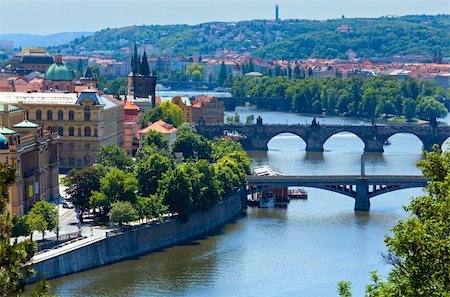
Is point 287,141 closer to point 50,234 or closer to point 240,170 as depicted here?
point 240,170

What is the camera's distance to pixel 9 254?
13883 millimetres

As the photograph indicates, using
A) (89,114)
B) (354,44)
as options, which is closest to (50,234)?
(89,114)

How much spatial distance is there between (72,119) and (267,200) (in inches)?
316

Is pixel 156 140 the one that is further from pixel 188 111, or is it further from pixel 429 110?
pixel 429 110

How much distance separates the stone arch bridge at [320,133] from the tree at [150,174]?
98.0 feet

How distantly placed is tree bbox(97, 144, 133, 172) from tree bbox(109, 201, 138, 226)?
23.5 feet

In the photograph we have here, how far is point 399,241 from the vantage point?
50.1 ft

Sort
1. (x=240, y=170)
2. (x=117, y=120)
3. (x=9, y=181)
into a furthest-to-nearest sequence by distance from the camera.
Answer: (x=117, y=120)
(x=240, y=170)
(x=9, y=181)

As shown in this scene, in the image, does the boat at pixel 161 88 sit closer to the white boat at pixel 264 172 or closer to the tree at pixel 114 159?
the white boat at pixel 264 172

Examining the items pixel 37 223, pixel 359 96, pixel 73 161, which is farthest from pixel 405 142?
pixel 37 223

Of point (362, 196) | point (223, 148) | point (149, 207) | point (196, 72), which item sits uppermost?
point (149, 207)

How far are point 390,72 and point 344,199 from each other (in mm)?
93200

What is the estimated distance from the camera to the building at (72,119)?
51625mm

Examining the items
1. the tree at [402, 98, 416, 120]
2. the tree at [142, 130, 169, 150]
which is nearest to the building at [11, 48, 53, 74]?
the tree at [402, 98, 416, 120]
